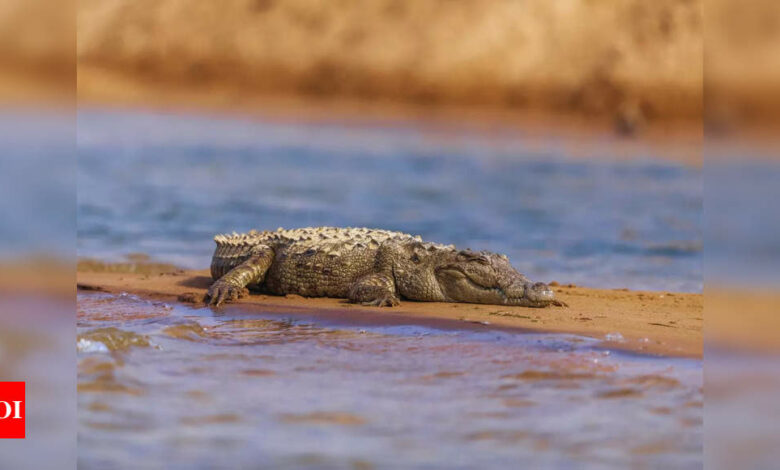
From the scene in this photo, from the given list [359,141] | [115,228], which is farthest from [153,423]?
[359,141]

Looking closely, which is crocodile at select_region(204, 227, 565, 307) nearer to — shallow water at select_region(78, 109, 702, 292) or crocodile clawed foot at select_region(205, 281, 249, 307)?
crocodile clawed foot at select_region(205, 281, 249, 307)

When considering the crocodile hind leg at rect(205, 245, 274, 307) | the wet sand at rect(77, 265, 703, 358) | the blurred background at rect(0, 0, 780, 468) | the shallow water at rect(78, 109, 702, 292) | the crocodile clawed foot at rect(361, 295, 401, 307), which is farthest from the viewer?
the shallow water at rect(78, 109, 702, 292)

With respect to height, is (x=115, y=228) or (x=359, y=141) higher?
(x=359, y=141)

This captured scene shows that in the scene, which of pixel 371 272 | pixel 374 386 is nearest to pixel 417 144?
pixel 371 272

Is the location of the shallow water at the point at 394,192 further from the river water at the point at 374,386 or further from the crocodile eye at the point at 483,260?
the crocodile eye at the point at 483,260

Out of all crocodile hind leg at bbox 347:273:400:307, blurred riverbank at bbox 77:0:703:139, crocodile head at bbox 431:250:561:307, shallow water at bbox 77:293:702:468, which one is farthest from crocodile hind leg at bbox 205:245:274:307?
blurred riverbank at bbox 77:0:703:139

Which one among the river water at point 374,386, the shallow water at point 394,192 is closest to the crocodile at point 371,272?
the river water at point 374,386

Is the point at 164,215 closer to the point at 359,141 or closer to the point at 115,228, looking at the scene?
the point at 115,228
